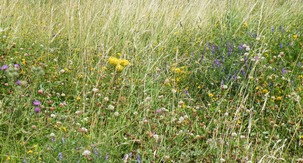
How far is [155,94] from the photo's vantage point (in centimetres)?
260

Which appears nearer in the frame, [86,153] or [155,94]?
[86,153]

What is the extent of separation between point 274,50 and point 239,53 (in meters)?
0.45

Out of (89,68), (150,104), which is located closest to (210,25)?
(89,68)

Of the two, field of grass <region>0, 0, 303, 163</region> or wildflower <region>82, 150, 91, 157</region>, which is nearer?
wildflower <region>82, 150, 91, 157</region>

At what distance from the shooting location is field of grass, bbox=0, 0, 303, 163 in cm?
191

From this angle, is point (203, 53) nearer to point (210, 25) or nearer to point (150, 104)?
point (210, 25)

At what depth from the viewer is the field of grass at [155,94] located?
6.26ft

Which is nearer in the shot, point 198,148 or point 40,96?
point 198,148

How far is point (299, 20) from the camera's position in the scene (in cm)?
435

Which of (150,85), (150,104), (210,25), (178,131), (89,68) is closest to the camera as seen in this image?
(178,131)

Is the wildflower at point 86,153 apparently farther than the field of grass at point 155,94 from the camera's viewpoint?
No

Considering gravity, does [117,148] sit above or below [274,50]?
below

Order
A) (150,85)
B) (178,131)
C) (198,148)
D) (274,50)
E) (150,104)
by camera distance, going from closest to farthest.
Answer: (198,148) < (178,131) < (150,104) < (150,85) < (274,50)

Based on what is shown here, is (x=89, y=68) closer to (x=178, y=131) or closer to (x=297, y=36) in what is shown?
(x=178, y=131)
